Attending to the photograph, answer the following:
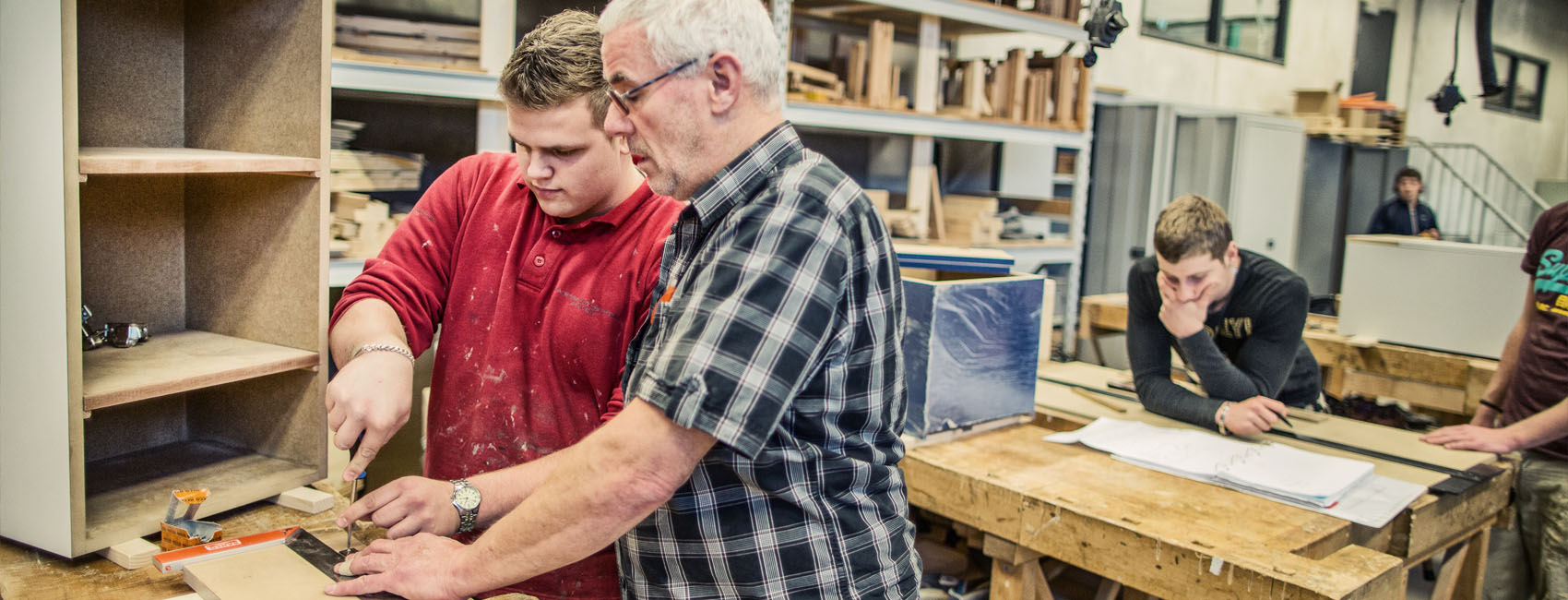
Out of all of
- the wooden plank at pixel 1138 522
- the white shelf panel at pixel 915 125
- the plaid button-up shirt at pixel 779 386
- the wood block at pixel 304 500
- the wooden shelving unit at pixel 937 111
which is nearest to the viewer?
the plaid button-up shirt at pixel 779 386

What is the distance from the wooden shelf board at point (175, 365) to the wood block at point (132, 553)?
0.63ft

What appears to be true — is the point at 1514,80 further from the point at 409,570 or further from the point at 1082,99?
the point at 409,570

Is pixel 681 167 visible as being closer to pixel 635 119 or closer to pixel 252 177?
pixel 635 119

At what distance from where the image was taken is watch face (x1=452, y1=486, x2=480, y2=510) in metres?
1.36

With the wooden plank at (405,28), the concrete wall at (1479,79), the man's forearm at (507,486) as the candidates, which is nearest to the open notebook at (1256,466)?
the man's forearm at (507,486)

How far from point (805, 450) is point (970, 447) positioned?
1.46 meters

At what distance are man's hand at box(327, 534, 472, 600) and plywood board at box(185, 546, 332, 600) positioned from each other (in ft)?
0.11

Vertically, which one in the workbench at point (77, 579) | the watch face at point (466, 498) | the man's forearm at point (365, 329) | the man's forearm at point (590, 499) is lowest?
the workbench at point (77, 579)

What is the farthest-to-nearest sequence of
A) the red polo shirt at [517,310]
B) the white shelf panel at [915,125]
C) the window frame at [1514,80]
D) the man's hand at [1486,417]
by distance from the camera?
the window frame at [1514,80]
the white shelf panel at [915,125]
the man's hand at [1486,417]
the red polo shirt at [517,310]

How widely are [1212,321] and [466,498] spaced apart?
85.5 inches

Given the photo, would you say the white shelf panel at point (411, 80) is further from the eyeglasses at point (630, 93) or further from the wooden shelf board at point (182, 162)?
the eyeglasses at point (630, 93)

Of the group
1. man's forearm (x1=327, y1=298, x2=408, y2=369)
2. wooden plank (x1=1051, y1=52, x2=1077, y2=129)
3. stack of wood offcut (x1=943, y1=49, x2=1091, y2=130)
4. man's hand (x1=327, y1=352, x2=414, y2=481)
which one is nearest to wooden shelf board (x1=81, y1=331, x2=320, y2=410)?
man's forearm (x1=327, y1=298, x2=408, y2=369)

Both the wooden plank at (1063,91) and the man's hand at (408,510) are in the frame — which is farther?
the wooden plank at (1063,91)

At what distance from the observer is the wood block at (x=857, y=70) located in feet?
15.4
